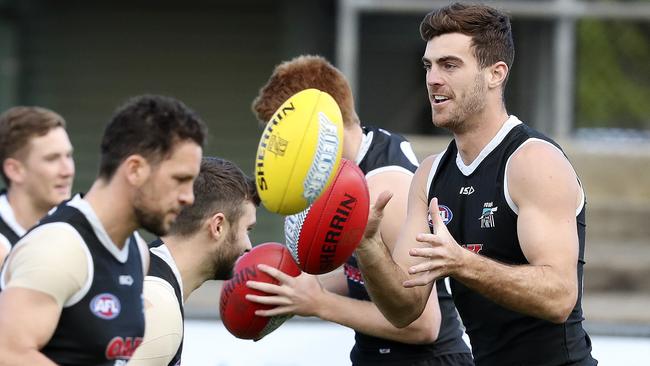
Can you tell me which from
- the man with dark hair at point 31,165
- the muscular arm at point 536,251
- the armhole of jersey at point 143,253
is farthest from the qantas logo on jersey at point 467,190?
the man with dark hair at point 31,165

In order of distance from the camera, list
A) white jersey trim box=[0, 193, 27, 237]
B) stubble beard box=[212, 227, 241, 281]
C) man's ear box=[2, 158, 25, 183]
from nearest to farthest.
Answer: stubble beard box=[212, 227, 241, 281], white jersey trim box=[0, 193, 27, 237], man's ear box=[2, 158, 25, 183]

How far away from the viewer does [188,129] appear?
14.1 ft

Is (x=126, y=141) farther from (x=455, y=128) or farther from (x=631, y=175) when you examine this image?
(x=631, y=175)

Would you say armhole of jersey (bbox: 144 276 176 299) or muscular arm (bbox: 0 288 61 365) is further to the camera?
armhole of jersey (bbox: 144 276 176 299)

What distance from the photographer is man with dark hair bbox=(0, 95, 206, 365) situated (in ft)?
12.9

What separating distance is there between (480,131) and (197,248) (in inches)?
54.2

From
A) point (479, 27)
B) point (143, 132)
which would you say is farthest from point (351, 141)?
point (143, 132)

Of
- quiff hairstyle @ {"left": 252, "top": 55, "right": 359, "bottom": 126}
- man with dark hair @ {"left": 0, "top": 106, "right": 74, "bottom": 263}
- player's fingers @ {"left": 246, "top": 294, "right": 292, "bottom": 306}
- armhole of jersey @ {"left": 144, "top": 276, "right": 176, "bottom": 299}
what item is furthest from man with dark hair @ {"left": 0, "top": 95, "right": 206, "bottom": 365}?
man with dark hair @ {"left": 0, "top": 106, "right": 74, "bottom": 263}

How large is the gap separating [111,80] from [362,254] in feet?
33.4

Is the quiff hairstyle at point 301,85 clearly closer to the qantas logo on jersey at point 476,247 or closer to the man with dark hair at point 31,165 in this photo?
the qantas logo on jersey at point 476,247

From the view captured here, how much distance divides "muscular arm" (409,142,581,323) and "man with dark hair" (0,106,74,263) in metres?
3.10

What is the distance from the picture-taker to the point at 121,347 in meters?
4.24

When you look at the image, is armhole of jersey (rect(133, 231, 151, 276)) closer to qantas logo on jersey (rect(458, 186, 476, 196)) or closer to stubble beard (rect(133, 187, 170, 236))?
stubble beard (rect(133, 187, 170, 236))

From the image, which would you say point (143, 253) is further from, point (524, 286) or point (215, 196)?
point (524, 286)
